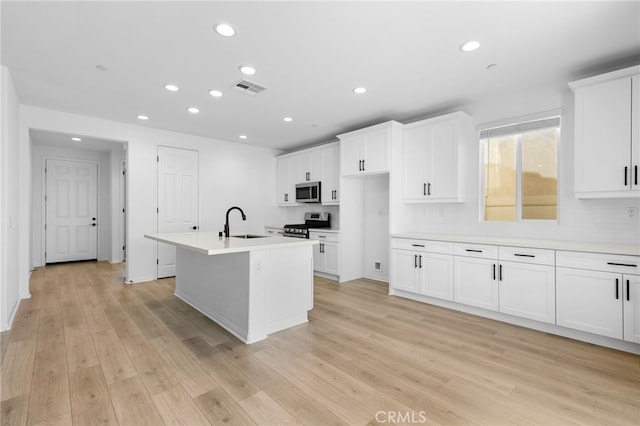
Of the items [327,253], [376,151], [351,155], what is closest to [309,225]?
[327,253]

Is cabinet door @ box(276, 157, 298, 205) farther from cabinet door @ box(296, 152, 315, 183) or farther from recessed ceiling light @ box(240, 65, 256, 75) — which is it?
recessed ceiling light @ box(240, 65, 256, 75)

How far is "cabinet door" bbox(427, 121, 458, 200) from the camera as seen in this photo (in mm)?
3820

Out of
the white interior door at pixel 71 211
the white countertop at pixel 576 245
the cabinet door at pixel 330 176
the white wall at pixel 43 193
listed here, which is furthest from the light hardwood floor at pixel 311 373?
the white interior door at pixel 71 211

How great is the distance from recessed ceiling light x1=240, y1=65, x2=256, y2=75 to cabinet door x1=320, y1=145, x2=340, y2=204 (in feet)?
8.41

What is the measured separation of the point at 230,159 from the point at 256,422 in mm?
5160

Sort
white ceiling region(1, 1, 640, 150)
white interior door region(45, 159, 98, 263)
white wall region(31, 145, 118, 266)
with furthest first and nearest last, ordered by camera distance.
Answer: white interior door region(45, 159, 98, 263) → white wall region(31, 145, 118, 266) → white ceiling region(1, 1, 640, 150)

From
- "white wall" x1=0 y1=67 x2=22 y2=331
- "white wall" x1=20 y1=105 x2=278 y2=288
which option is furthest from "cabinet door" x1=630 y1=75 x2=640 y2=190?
"white wall" x1=0 y1=67 x2=22 y2=331

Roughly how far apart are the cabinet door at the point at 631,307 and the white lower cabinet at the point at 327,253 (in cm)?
337

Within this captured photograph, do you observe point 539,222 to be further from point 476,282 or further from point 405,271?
point 405,271

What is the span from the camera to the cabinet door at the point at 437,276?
11.8 feet

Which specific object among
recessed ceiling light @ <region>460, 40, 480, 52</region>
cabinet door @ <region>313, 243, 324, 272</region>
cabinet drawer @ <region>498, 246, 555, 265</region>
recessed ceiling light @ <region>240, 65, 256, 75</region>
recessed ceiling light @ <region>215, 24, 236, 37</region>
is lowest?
cabinet door @ <region>313, 243, 324, 272</region>

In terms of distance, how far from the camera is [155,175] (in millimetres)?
5094

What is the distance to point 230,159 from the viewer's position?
607cm

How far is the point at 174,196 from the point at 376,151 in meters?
3.60
